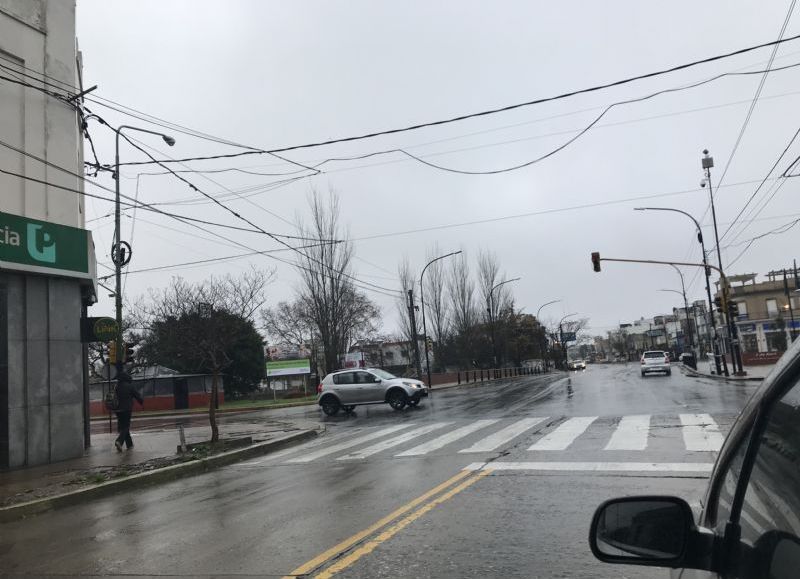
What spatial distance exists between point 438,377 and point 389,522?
43747 mm

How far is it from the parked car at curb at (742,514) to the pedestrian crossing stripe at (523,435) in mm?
7274

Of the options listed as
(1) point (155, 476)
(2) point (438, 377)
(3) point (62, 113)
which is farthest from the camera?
(2) point (438, 377)

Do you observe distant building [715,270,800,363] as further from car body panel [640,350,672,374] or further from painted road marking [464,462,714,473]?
painted road marking [464,462,714,473]

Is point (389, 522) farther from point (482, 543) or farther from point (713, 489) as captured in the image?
point (713, 489)

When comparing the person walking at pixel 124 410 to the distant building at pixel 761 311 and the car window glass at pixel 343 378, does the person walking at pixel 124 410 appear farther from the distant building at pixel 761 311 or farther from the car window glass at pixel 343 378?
the distant building at pixel 761 311

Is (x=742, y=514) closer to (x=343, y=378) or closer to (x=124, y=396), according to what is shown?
(x=124, y=396)

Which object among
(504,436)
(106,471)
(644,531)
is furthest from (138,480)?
(644,531)

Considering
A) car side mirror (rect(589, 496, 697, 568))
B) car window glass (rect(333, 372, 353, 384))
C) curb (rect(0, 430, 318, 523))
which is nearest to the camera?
car side mirror (rect(589, 496, 697, 568))

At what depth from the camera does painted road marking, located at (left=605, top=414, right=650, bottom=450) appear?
33.7ft

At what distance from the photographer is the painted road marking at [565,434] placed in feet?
35.5

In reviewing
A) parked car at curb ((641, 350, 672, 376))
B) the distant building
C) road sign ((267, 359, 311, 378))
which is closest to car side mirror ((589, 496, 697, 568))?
parked car at curb ((641, 350, 672, 376))

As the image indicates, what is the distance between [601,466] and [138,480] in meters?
7.58

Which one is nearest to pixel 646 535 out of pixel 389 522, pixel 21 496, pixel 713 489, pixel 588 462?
pixel 713 489

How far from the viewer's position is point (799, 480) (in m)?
1.47
